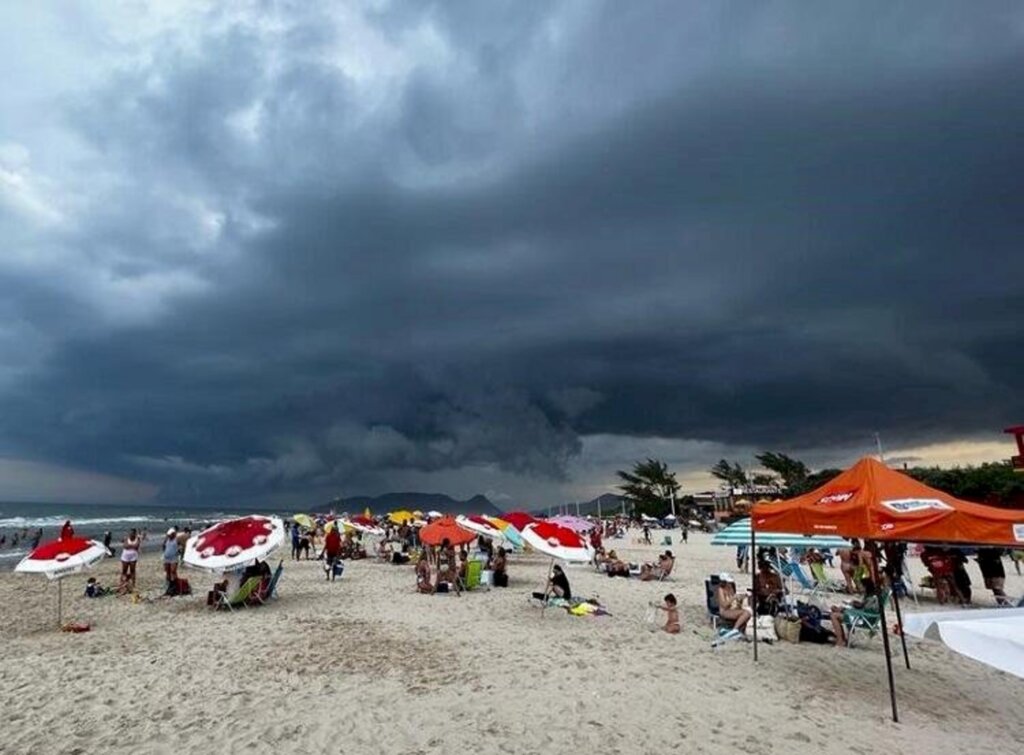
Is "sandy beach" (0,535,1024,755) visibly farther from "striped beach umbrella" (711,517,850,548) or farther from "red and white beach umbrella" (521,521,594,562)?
"striped beach umbrella" (711,517,850,548)

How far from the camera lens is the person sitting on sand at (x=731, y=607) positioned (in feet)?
34.2

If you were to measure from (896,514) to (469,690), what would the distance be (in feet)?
17.4

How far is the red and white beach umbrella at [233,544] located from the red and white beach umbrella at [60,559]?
69.1 inches

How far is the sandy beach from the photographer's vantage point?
614 cm

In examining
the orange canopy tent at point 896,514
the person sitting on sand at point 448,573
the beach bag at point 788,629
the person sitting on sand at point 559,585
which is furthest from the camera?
the person sitting on sand at point 448,573

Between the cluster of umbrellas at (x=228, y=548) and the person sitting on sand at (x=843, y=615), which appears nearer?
the person sitting on sand at (x=843, y=615)

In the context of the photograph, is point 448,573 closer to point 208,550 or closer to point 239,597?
point 239,597

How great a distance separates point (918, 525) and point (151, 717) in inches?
335

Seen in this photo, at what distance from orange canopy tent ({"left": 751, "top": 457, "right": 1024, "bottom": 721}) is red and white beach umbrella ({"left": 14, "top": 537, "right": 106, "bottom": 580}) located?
12.8m

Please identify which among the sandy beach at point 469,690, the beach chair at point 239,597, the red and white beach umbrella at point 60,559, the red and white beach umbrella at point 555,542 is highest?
the red and white beach umbrella at point 555,542

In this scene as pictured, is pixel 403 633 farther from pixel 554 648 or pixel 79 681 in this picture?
pixel 79 681

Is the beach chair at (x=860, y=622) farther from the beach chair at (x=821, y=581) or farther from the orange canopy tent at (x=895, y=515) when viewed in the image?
the beach chair at (x=821, y=581)

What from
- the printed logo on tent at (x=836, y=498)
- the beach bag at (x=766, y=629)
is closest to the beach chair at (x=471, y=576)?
the beach bag at (x=766, y=629)

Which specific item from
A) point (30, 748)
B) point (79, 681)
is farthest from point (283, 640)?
point (30, 748)
